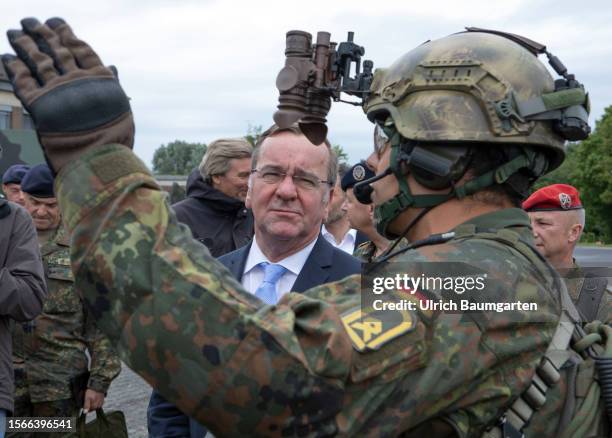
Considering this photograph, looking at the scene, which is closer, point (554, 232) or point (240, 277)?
point (240, 277)

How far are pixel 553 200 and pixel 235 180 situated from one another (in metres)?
2.53

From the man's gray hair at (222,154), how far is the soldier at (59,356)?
1249mm

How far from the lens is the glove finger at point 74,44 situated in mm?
1815

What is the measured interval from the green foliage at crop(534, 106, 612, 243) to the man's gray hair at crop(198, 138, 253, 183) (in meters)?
60.2

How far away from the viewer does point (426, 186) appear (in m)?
2.29

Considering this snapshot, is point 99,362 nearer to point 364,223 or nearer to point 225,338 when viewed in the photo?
point 364,223

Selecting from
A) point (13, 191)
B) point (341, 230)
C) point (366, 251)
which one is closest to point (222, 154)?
point (366, 251)

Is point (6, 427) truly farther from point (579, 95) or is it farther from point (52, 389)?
point (579, 95)

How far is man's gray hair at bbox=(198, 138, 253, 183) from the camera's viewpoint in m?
6.12

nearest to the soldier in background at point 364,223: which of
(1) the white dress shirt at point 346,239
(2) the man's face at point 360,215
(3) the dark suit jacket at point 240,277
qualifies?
(2) the man's face at point 360,215

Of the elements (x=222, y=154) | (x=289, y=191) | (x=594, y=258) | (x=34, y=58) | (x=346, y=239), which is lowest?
(x=594, y=258)

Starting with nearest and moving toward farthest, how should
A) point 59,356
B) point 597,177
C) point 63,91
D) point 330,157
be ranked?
point 63,91
point 330,157
point 59,356
point 597,177

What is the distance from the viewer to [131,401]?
895cm

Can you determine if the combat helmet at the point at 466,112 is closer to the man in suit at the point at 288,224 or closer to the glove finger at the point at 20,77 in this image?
the glove finger at the point at 20,77
